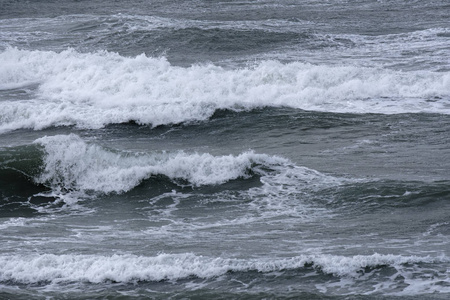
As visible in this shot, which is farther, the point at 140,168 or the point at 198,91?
the point at 198,91

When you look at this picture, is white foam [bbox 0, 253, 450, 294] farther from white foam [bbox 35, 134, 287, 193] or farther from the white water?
white foam [bbox 35, 134, 287, 193]

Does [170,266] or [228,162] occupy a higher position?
[228,162]

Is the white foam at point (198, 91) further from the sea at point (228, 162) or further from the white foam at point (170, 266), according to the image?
the white foam at point (170, 266)

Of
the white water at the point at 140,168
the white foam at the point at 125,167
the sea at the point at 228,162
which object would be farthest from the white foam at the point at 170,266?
the white foam at the point at 125,167

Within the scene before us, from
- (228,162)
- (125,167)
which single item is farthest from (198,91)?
(228,162)

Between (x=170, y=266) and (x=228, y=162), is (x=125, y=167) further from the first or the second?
(x=170, y=266)

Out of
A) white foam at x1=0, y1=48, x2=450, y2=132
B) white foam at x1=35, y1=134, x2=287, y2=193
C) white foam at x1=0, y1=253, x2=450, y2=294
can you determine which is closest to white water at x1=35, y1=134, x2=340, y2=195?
white foam at x1=35, y1=134, x2=287, y2=193

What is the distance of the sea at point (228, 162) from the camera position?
10.4m

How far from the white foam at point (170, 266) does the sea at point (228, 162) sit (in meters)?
0.03

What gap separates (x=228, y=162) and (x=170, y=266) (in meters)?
5.45

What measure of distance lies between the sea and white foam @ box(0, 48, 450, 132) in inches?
2.9

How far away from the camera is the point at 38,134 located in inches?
778

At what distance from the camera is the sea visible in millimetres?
10367

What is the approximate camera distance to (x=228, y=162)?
15680 millimetres
